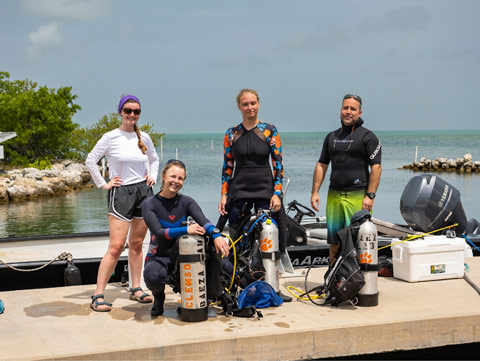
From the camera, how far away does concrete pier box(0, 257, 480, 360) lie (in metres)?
3.84

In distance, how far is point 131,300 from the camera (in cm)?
499

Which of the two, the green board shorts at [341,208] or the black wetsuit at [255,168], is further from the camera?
the green board shorts at [341,208]

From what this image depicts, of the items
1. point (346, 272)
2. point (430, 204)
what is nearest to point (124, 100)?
point (346, 272)

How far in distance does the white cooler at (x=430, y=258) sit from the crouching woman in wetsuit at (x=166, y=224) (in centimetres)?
197

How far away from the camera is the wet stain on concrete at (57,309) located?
459 centimetres

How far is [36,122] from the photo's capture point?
126 ft

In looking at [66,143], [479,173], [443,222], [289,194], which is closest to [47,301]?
[443,222]

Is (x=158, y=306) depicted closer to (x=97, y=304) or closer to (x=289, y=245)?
(x=97, y=304)

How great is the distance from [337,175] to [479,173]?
39872 millimetres

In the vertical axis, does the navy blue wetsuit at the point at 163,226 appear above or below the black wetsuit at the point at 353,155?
below

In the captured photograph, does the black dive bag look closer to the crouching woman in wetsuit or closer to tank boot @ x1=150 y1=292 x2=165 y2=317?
the crouching woman in wetsuit

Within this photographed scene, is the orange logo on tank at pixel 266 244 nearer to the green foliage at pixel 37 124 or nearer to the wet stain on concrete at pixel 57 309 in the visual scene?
the wet stain on concrete at pixel 57 309

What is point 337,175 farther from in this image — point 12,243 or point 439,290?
point 12,243

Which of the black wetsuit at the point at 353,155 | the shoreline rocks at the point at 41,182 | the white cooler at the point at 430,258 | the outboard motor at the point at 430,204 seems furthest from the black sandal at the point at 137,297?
the shoreline rocks at the point at 41,182
